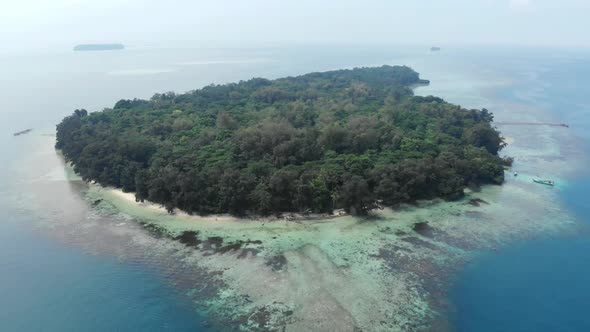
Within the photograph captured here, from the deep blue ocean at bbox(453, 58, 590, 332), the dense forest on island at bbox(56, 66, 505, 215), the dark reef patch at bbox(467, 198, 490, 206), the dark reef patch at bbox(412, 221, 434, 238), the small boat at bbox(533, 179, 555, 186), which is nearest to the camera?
the deep blue ocean at bbox(453, 58, 590, 332)

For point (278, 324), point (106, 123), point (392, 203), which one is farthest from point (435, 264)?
point (106, 123)

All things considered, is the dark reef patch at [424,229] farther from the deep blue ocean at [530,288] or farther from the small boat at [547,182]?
the small boat at [547,182]

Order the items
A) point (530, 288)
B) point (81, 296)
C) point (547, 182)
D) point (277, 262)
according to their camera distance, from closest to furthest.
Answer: point (81, 296) → point (530, 288) → point (277, 262) → point (547, 182)

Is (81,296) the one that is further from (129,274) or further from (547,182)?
(547,182)

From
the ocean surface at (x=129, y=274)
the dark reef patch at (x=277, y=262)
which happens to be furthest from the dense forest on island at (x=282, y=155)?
the dark reef patch at (x=277, y=262)

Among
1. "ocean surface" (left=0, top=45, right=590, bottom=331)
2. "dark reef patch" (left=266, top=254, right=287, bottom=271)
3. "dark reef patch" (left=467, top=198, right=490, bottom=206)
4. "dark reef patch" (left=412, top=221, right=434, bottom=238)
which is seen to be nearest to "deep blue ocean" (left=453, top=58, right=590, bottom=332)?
"ocean surface" (left=0, top=45, right=590, bottom=331)

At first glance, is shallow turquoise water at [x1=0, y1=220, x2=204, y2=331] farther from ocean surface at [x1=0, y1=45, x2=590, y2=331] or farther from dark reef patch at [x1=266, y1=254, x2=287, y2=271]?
dark reef patch at [x1=266, y1=254, x2=287, y2=271]

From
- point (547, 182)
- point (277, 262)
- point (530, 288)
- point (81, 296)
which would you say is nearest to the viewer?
point (81, 296)

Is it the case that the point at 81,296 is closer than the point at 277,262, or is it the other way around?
the point at 81,296

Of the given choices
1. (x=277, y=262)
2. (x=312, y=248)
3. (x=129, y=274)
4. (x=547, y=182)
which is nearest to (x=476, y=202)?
(x=547, y=182)
